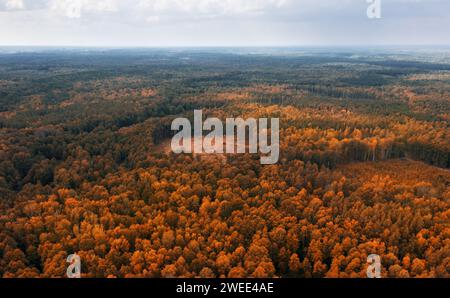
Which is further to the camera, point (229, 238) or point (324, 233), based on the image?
point (324, 233)

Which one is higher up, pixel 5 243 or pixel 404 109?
pixel 404 109

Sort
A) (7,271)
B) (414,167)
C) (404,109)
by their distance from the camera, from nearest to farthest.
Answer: (7,271) < (414,167) < (404,109)

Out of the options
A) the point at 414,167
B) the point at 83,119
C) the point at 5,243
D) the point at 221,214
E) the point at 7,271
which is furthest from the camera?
the point at 83,119

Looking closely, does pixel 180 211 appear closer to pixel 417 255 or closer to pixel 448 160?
pixel 417 255

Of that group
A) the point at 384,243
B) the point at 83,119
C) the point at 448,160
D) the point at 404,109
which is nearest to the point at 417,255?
the point at 384,243
